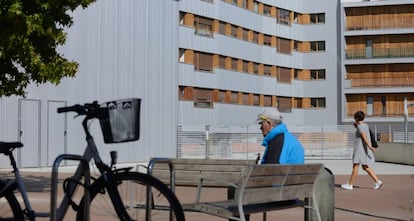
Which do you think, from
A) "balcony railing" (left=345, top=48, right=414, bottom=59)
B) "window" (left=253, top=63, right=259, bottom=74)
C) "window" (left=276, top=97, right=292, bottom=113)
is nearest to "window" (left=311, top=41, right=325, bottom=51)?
"balcony railing" (left=345, top=48, right=414, bottom=59)

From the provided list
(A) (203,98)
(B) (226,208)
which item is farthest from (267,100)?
(B) (226,208)

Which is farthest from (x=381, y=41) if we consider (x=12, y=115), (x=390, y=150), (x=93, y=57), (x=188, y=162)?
(x=188, y=162)

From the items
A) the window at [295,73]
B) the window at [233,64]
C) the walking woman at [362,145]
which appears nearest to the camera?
the walking woman at [362,145]

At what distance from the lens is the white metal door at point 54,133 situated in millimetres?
30828

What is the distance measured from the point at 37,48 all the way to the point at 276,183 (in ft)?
29.7

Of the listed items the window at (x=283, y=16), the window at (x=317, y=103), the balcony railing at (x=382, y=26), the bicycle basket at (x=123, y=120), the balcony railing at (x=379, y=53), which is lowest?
the bicycle basket at (x=123, y=120)

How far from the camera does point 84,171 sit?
5.23 metres

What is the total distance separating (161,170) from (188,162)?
1.05 feet

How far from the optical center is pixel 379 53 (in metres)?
64.6

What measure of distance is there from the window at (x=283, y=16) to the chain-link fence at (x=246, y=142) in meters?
19.2

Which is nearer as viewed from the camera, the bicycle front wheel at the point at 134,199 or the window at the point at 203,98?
the bicycle front wheel at the point at 134,199

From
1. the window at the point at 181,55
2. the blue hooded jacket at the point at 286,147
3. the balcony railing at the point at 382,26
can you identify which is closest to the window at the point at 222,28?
the window at the point at 181,55

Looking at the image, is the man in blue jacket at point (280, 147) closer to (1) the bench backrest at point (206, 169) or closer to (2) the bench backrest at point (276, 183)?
(2) the bench backrest at point (276, 183)

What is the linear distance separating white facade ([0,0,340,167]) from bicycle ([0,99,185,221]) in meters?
10.2
